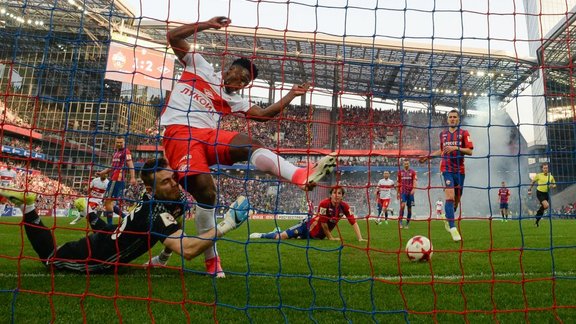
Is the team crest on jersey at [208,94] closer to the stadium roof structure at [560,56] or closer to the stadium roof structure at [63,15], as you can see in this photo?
the stadium roof structure at [63,15]

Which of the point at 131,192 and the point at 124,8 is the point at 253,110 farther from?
the point at 124,8

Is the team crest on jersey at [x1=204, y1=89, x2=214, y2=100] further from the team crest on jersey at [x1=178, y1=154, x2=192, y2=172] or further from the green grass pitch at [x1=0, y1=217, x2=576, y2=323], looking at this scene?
the green grass pitch at [x1=0, y1=217, x2=576, y2=323]

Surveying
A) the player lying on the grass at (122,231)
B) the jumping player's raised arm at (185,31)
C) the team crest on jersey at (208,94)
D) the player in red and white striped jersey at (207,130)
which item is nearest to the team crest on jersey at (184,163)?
the player in red and white striped jersey at (207,130)

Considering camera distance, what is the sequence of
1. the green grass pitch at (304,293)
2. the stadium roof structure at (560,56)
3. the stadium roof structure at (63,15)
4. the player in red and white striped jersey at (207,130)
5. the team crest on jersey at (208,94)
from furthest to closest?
the team crest on jersey at (208,94) < the stadium roof structure at (63,15) < the stadium roof structure at (560,56) < the player in red and white striped jersey at (207,130) < the green grass pitch at (304,293)

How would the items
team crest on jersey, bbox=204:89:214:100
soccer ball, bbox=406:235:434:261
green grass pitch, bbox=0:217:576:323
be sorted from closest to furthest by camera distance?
green grass pitch, bbox=0:217:576:323 → team crest on jersey, bbox=204:89:214:100 → soccer ball, bbox=406:235:434:261

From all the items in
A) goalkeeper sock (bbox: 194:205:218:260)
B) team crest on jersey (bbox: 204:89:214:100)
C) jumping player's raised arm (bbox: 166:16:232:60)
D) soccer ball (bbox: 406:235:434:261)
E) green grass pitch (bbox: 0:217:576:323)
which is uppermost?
jumping player's raised arm (bbox: 166:16:232:60)

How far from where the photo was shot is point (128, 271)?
446 centimetres

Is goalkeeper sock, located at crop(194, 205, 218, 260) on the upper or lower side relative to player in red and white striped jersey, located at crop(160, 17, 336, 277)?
lower

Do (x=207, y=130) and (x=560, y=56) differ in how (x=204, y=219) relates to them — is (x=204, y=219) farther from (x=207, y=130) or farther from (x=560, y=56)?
(x=560, y=56)

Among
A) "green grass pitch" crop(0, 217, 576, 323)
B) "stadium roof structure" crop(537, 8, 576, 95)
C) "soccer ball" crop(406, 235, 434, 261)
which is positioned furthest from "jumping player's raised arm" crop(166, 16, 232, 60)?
"soccer ball" crop(406, 235, 434, 261)

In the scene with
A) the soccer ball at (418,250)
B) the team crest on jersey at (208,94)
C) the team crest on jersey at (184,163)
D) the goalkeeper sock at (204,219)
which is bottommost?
the soccer ball at (418,250)

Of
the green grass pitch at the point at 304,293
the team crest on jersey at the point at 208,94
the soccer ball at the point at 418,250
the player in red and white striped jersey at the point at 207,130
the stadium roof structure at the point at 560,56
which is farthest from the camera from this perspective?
the soccer ball at the point at 418,250

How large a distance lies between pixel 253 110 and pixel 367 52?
25.8m

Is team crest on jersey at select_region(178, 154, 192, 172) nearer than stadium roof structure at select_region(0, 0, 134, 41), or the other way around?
team crest on jersey at select_region(178, 154, 192, 172)
